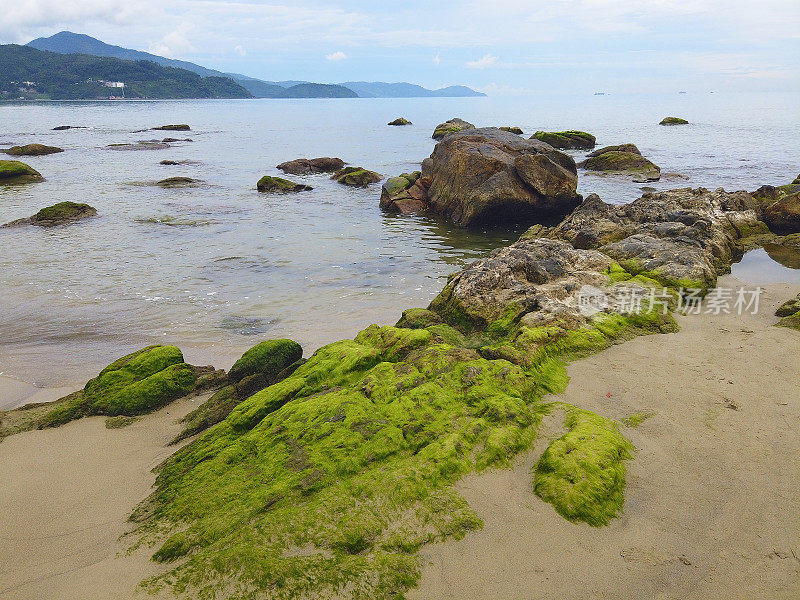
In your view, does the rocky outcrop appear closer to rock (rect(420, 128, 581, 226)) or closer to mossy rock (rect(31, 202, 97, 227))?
mossy rock (rect(31, 202, 97, 227))

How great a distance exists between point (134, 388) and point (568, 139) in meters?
48.1

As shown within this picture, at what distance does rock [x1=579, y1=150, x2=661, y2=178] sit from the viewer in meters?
31.1

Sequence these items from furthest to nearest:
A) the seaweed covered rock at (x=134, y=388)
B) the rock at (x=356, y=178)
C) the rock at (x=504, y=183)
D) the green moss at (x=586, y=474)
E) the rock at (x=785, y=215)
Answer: the rock at (x=356, y=178) → the rock at (x=504, y=183) → the rock at (x=785, y=215) → the seaweed covered rock at (x=134, y=388) → the green moss at (x=586, y=474)

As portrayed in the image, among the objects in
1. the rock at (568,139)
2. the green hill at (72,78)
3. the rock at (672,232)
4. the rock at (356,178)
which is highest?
the green hill at (72,78)

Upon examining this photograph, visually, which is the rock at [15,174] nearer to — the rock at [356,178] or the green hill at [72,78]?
the rock at [356,178]

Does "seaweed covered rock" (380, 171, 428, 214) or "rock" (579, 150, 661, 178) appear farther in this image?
"rock" (579, 150, 661, 178)

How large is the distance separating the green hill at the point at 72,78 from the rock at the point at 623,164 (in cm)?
18691

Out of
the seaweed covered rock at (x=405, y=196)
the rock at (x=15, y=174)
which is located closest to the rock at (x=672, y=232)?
the seaweed covered rock at (x=405, y=196)

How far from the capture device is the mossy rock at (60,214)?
64.3 ft

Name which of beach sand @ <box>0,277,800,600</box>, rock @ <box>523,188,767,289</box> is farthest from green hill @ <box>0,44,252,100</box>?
beach sand @ <box>0,277,800,600</box>

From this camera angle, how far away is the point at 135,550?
4176mm

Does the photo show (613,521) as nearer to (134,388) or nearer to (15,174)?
(134,388)

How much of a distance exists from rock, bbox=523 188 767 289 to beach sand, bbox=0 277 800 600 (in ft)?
11.8

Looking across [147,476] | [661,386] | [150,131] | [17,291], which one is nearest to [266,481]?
[147,476]
